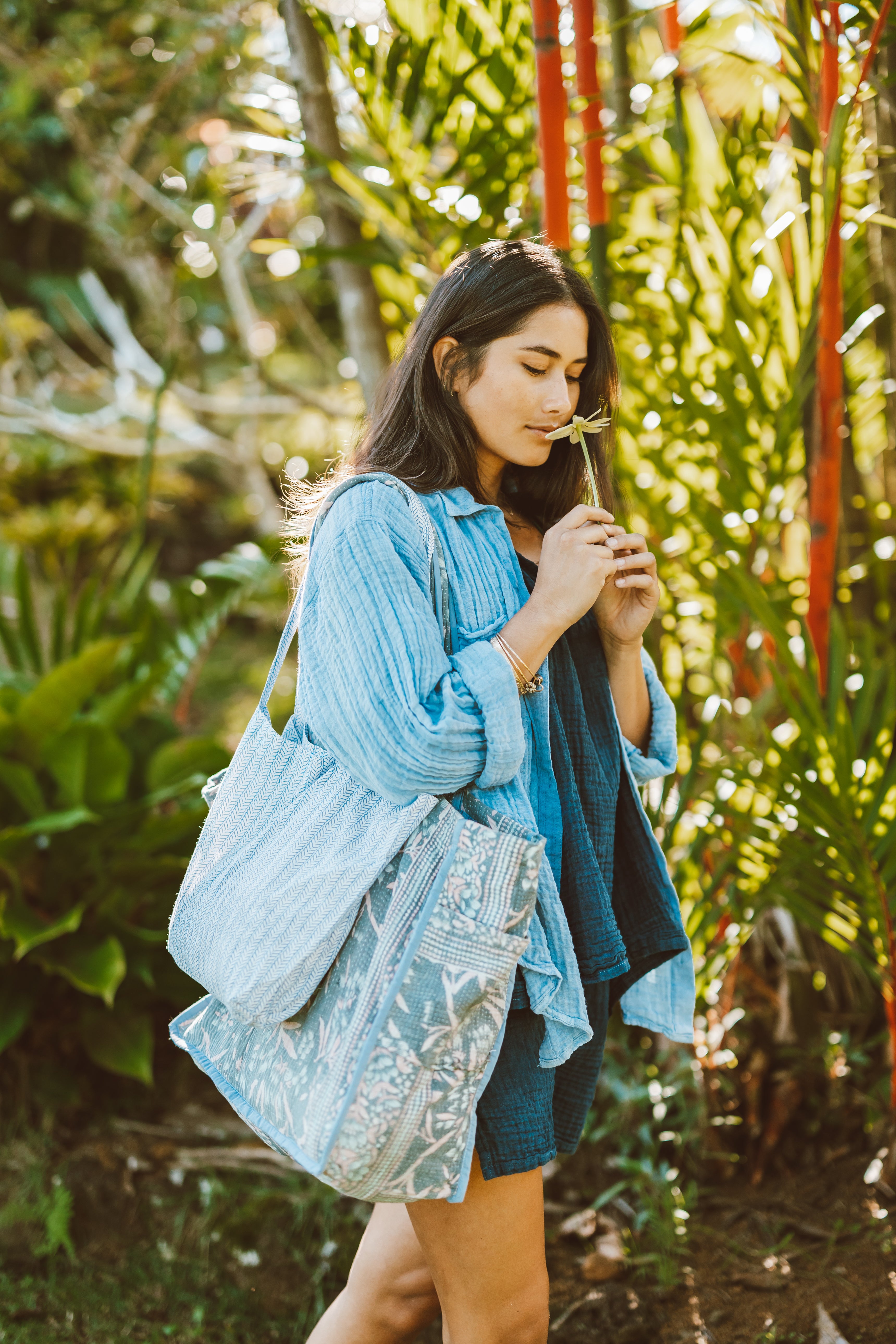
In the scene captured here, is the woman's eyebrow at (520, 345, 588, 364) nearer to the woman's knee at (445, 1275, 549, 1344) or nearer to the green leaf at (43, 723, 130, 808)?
the woman's knee at (445, 1275, 549, 1344)

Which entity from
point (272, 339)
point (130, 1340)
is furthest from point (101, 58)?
point (130, 1340)

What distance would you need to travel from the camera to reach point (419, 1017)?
96cm

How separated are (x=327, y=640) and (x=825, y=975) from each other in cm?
153

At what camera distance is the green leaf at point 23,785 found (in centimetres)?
221

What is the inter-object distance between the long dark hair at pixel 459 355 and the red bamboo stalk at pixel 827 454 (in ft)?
2.12

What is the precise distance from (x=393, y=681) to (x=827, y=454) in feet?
3.73

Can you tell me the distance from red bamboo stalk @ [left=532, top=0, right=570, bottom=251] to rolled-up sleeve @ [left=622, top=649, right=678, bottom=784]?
2.18 ft

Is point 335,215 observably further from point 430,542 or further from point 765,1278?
point 765,1278

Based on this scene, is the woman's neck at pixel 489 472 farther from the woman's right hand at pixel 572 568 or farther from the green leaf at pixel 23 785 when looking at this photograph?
the green leaf at pixel 23 785

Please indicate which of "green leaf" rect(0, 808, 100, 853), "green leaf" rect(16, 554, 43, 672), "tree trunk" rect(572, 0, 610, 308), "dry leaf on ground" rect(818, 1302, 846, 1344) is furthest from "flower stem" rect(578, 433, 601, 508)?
"green leaf" rect(16, 554, 43, 672)

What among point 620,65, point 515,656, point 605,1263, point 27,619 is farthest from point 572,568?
point 27,619

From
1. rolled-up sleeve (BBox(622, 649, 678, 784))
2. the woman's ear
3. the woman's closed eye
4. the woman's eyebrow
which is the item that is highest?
the woman's ear

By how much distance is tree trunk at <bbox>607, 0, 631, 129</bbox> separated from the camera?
221 cm

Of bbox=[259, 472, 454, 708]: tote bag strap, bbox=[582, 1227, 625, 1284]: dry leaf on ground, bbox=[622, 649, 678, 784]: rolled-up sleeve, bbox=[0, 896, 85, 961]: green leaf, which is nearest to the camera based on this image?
bbox=[259, 472, 454, 708]: tote bag strap
